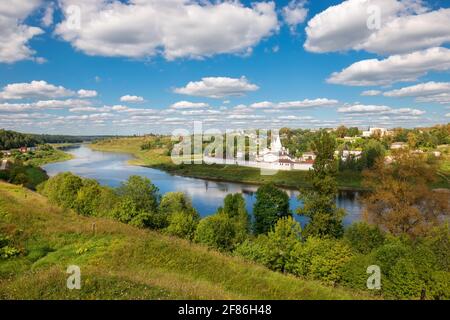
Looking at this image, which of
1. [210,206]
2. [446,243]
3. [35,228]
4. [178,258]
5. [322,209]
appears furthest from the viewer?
[210,206]

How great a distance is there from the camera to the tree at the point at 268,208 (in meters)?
30.0

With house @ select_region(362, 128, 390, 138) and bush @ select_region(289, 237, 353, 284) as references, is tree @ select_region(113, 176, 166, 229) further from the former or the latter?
house @ select_region(362, 128, 390, 138)

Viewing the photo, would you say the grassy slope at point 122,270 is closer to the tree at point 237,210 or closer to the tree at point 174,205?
the tree at point 174,205

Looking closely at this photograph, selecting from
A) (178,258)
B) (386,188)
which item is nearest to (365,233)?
(386,188)

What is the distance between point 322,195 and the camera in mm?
19484

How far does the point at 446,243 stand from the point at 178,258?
13591mm

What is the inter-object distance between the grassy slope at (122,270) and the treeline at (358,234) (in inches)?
248

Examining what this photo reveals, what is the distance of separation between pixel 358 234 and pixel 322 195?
3.17 metres

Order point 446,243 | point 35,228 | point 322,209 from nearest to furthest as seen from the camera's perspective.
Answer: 1. point 35,228
2. point 446,243
3. point 322,209

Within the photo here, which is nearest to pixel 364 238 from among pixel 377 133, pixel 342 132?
pixel 377 133

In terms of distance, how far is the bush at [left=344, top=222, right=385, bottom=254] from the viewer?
19.1 m

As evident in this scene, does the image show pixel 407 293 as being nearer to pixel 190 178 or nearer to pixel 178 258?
pixel 178 258

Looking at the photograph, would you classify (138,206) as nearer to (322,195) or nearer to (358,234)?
(322,195)

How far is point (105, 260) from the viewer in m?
9.72
